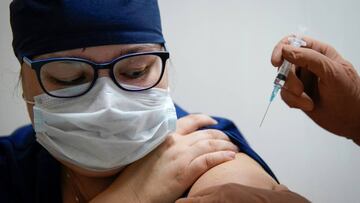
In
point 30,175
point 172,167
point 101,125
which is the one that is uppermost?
point 101,125

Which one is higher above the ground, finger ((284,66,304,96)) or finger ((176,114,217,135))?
finger ((284,66,304,96))

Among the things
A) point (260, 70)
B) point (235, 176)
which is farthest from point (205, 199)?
point (260, 70)

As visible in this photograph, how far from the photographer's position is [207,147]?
0.88 meters

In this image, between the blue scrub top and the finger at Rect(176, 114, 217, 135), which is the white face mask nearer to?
the finger at Rect(176, 114, 217, 135)

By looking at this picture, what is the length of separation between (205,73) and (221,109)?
0.22 metres

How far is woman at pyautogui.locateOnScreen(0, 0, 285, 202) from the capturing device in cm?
81

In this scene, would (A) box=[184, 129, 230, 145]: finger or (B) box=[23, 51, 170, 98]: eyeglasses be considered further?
(A) box=[184, 129, 230, 145]: finger

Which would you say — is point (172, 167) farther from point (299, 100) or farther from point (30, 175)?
point (30, 175)

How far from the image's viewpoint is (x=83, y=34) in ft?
2.62

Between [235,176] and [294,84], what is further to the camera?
[294,84]

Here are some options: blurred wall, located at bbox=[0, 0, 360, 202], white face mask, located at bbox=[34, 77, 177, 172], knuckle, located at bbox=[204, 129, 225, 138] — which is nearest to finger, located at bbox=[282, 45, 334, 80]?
knuckle, located at bbox=[204, 129, 225, 138]

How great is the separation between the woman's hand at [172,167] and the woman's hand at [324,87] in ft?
0.94

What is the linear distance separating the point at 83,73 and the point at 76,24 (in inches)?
5.2

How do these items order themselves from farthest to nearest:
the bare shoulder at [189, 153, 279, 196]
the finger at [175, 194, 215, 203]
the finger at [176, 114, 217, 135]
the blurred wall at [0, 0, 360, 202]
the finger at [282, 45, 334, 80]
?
the blurred wall at [0, 0, 360, 202], the finger at [176, 114, 217, 135], the finger at [282, 45, 334, 80], the bare shoulder at [189, 153, 279, 196], the finger at [175, 194, 215, 203]
